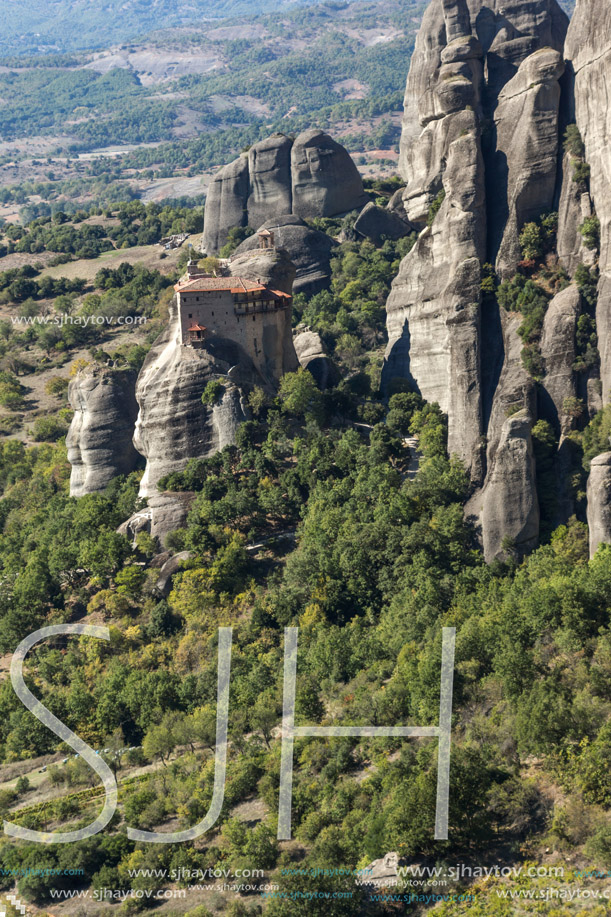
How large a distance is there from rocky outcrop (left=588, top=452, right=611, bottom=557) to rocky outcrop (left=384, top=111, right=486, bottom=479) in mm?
9068

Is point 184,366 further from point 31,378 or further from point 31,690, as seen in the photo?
point 31,378

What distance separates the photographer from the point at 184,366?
68.6m

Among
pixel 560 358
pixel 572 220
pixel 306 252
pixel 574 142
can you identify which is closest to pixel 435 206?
pixel 574 142

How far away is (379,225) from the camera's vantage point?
100 meters

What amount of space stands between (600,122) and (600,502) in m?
20.8

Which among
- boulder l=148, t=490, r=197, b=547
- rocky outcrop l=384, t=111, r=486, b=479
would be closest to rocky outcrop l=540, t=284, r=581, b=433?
rocky outcrop l=384, t=111, r=486, b=479

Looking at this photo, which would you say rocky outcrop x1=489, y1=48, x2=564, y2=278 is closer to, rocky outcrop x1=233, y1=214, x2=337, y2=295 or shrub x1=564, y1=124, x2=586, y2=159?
shrub x1=564, y1=124, x2=586, y2=159

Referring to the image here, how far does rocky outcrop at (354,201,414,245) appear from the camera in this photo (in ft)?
327

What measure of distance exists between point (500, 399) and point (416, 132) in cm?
4520

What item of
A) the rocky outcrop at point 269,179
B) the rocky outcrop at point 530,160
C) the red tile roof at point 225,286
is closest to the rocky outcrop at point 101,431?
the red tile roof at point 225,286

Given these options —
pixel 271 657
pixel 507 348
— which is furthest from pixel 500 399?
pixel 271 657

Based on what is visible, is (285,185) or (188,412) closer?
(188,412)

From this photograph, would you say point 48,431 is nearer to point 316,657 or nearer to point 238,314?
point 238,314

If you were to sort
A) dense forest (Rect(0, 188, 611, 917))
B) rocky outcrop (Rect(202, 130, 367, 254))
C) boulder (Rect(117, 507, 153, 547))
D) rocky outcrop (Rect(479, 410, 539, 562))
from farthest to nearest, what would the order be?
rocky outcrop (Rect(202, 130, 367, 254)), boulder (Rect(117, 507, 153, 547)), rocky outcrop (Rect(479, 410, 539, 562)), dense forest (Rect(0, 188, 611, 917))
